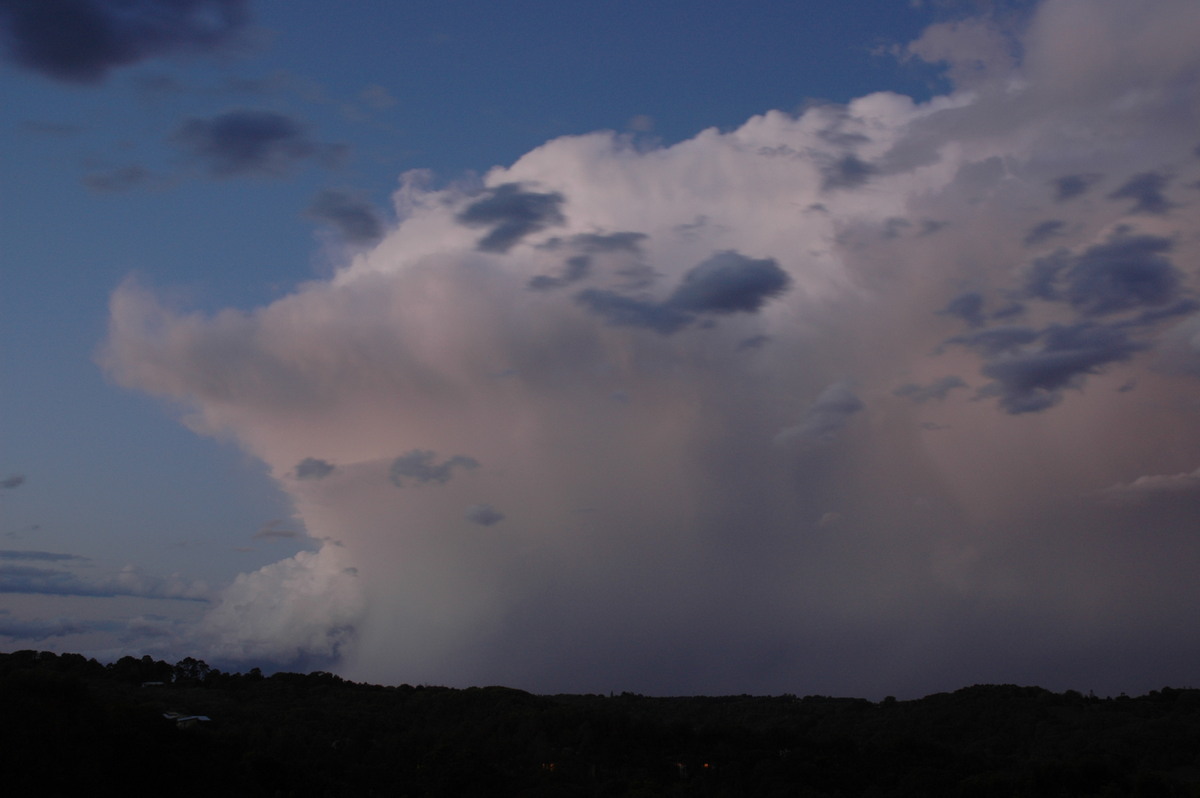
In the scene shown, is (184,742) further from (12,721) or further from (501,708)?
(501,708)

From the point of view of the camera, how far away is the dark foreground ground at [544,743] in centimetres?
5841

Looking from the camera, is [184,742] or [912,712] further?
[912,712]

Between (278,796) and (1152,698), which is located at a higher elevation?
(1152,698)

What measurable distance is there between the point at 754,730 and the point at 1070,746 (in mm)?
26495

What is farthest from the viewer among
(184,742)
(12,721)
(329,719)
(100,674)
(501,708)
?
(100,674)

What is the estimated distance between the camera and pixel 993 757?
79.0 metres

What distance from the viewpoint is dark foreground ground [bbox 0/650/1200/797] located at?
5841 centimetres

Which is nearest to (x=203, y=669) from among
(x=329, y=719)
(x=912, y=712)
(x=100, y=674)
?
(x=100, y=674)

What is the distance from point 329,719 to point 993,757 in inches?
2296

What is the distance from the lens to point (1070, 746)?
260ft

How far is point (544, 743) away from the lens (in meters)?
79.6

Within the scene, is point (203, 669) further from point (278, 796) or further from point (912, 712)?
point (912, 712)

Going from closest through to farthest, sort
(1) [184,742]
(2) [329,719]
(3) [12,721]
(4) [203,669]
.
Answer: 1. (3) [12,721]
2. (1) [184,742]
3. (2) [329,719]
4. (4) [203,669]

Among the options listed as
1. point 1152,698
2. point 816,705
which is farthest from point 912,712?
point 1152,698
